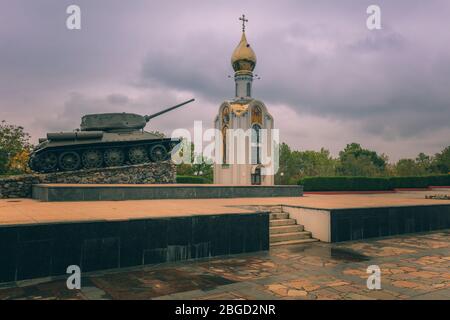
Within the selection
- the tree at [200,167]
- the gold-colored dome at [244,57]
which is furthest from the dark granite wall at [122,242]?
the tree at [200,167]

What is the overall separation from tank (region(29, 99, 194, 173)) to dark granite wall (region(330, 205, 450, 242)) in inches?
494

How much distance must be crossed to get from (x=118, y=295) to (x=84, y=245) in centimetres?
153

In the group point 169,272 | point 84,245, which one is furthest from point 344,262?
point 84,245

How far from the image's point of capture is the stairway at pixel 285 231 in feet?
26.6

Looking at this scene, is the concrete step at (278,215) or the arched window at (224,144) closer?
the concrete step at (278,215)

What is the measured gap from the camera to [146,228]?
5.98 meters

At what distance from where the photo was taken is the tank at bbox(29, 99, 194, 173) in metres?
16.1

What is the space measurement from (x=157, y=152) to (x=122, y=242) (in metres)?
13.5

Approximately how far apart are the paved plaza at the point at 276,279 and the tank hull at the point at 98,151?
1262 centimetres

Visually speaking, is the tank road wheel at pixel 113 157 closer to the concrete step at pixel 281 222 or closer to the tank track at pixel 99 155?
the tank track at pixel 99 155

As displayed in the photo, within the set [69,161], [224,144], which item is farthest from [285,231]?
[224,144]

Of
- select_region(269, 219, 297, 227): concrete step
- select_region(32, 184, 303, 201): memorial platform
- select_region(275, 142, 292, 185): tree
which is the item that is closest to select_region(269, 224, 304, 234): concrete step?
select_region(269, 219, 297, 227): concrete step

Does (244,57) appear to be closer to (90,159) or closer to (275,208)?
(90,159)
